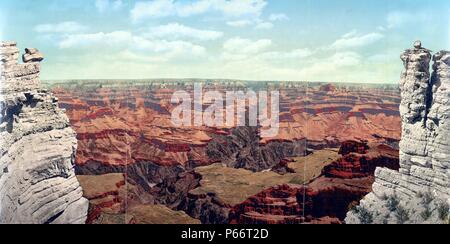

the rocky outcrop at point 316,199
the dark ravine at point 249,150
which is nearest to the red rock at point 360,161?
the rocky outcrop at point 316,199

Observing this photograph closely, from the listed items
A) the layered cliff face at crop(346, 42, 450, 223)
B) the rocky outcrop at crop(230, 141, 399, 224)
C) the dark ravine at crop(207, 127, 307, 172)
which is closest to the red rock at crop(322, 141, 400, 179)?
the rocky outcrop at crop(230, 141, 399, 224)

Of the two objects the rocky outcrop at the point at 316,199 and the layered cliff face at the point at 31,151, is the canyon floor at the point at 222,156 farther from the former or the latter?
the layered cliff face at the point at 31,151

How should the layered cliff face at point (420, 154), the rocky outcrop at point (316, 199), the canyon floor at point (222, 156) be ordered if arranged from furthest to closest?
the canyon floor at point (222, 156), the rocky outcrop at point (316, 199), the layered cliff face at point (420, 154)

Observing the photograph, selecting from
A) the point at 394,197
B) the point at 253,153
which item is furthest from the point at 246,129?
the point at 394,197

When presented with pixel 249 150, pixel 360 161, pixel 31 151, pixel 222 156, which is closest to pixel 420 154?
pixel 360 161

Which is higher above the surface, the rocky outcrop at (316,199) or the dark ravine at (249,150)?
the dark ravine at (249,150)

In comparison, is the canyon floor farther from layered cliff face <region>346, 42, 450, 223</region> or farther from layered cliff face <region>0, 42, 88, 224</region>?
layered cliff face <region>0, 42, 88, 224</region>

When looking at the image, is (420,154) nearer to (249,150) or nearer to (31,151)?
(249,150)

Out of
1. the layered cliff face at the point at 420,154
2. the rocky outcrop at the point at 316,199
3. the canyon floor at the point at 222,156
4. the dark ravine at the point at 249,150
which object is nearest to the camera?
the layered cliff face at the point at 420,154
